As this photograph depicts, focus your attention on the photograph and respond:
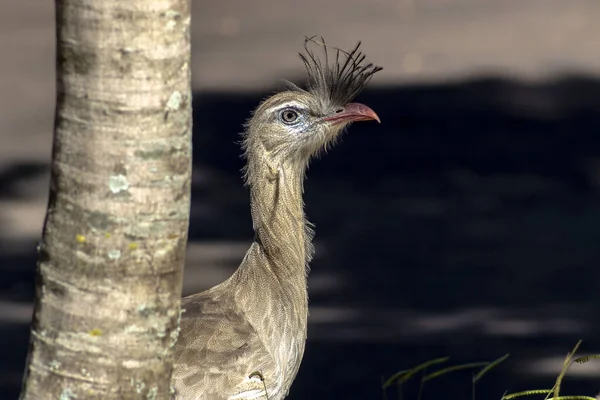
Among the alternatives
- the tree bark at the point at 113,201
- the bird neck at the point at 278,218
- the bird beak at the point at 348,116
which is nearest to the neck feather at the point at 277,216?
the bird neck at the point at 278,218

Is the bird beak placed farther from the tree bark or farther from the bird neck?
the tree bark

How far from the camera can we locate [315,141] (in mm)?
4430

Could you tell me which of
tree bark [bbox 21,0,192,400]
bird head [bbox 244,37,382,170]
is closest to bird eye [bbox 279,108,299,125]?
bird head [bbox 244,37,382,170]

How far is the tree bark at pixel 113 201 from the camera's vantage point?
2436mm

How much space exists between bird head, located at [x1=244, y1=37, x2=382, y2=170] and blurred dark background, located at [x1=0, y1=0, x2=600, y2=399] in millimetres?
1771

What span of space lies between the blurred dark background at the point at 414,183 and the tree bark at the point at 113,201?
3.31 meters

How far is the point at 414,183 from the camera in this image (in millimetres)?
7891

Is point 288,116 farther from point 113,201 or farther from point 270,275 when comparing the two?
point 113,201

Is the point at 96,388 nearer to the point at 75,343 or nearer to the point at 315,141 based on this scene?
the point at 75,343

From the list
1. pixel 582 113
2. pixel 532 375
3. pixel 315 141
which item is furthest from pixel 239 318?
pixel 582 113

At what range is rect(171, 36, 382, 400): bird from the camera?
3857 millimetres

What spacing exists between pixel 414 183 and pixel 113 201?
551 cm

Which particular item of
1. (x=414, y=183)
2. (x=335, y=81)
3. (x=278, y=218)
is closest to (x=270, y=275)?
(x=278, y=218)

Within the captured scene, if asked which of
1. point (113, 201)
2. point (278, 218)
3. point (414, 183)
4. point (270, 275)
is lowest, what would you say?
point (414, 183)
